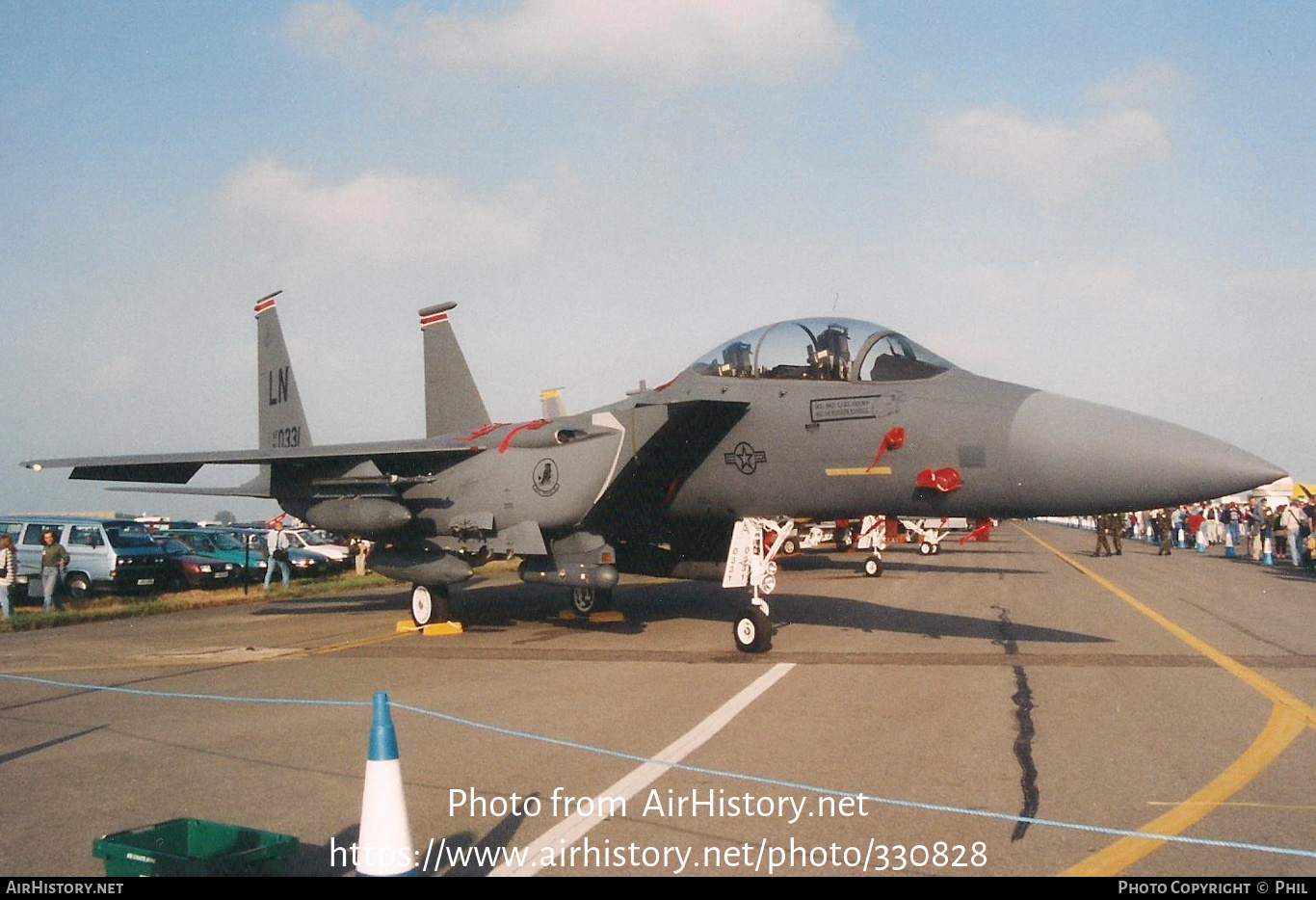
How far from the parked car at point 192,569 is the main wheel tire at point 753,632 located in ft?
51.3

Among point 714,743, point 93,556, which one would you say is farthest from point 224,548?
point 714,743

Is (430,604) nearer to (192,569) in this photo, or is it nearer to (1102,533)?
(192,569)

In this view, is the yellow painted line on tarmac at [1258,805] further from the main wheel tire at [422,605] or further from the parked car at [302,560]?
the parked car at [302,560]

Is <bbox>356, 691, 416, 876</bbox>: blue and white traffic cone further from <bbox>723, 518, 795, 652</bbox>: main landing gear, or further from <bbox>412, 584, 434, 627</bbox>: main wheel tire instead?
<bbox>412, 584, 434, 627</bbox>: main wheel tire

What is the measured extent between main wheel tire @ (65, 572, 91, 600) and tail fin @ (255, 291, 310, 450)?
5704mm

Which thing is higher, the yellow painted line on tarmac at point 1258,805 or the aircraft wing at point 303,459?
the aircraft wing at point 303,459

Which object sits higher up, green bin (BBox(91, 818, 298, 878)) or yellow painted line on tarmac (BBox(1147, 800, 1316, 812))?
green bin (BBox(91, 818, 298, 878))

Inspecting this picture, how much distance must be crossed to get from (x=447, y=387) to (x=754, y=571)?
870 centimetres

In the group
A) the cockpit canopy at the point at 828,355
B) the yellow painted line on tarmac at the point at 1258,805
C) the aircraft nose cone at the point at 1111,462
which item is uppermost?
the cockpit canopy at the point at 828,355

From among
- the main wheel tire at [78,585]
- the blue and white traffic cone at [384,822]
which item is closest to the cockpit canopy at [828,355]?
the blue and white traffic cone at [384,822]

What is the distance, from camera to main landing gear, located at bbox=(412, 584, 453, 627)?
1295 cm

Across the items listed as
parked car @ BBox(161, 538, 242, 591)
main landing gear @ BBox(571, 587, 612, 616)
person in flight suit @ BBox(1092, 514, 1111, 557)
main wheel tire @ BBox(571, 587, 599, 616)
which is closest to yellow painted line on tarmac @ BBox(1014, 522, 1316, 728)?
main landing gear @ BBox(571, 587, 612, 616)

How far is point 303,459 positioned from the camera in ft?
41.0

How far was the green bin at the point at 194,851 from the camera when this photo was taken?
349cm
